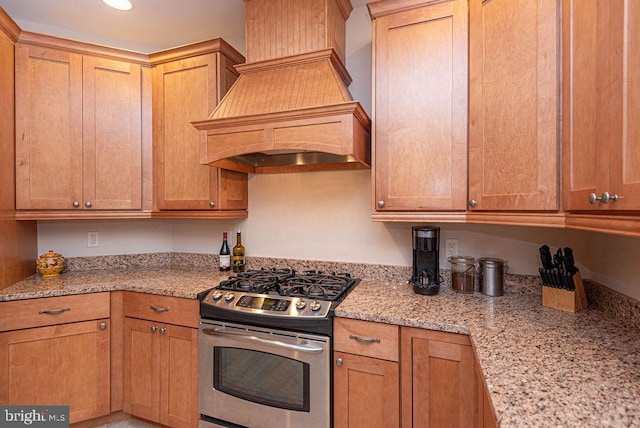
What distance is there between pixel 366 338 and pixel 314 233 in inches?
37.6

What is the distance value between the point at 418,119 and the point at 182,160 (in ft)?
5.17

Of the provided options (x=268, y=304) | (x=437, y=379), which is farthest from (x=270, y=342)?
(x=437, y=379)

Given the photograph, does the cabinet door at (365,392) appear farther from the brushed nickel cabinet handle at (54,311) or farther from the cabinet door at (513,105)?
the brushed nickel cabinet handle at (54,311)

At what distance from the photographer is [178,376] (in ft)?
5.87

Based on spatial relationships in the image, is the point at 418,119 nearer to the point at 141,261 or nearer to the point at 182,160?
the point at 182,160

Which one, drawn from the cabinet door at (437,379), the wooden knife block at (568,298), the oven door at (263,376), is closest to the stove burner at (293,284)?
the oven door at (263,376)

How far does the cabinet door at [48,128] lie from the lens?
1938 millimetres

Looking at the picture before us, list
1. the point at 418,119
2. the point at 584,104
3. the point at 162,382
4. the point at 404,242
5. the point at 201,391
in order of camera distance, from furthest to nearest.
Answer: the point at 404,242
the point at 162,382
the point at 201,391
the point at 418,119
the point at 584,104

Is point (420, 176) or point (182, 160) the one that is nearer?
point (420, 176)

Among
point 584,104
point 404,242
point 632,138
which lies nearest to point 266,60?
point 404,242

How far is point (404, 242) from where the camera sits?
6.53 ft

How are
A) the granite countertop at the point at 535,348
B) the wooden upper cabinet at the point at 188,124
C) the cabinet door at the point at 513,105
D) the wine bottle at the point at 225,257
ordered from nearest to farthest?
the granite countertop at the point at 535,348 → the cabinet door at the point at 513,105 → the wooden upper cabinet at the point at 188,124 → the wine bottle at the point at 225,257

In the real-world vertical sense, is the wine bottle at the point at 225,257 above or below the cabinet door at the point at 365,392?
above

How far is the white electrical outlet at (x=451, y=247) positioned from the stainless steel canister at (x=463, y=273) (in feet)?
0.56
